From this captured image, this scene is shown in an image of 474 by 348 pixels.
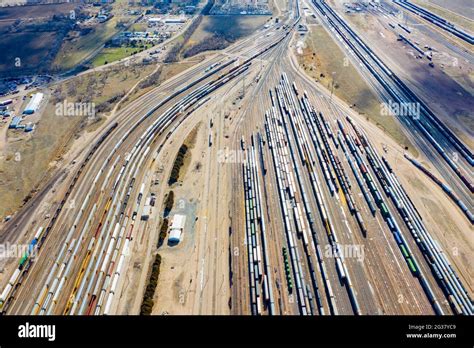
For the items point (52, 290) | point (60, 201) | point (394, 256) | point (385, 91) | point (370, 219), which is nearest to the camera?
point (52, 290)

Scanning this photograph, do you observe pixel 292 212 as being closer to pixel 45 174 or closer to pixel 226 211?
pixel 226 211

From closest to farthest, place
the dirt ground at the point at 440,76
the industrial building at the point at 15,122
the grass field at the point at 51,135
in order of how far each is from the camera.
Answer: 1. the grass field at the point at 51,135
2. the dirt ground at the point at 440,76
3. the industrial building at the point at 15,122

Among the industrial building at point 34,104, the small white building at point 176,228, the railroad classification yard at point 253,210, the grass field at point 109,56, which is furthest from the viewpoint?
the grass field at point 109,56

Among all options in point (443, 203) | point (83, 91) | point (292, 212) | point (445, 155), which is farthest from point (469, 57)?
point (83, 91)

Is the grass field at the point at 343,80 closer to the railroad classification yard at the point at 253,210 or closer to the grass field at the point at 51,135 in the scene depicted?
the railroad classification yard at the point at 253,210

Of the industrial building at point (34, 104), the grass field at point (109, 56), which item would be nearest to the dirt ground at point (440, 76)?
the grass field at point (109, 56)

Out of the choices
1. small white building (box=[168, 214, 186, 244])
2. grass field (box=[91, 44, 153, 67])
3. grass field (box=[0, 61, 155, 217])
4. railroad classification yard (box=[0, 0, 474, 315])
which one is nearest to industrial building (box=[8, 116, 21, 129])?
railroad classification yard (box=[0, 0, 474, 315])
